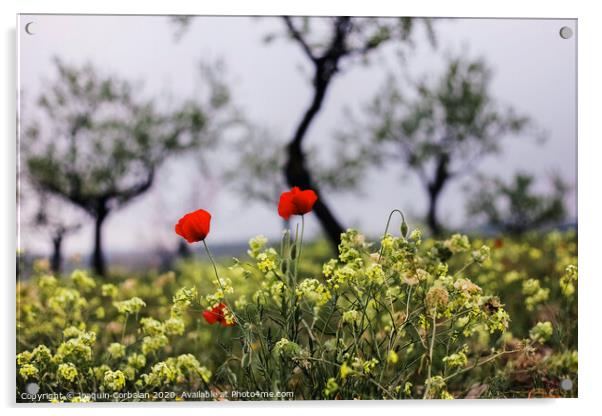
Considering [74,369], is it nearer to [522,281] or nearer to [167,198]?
[167,198]

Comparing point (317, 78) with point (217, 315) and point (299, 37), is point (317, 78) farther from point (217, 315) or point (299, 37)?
point (217, 315)

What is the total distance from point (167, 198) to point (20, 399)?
102 cm

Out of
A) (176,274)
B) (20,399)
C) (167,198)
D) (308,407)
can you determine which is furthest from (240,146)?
(20,399)

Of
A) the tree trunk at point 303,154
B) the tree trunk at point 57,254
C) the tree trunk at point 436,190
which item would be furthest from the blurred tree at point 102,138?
the tree trunk at point 436,190

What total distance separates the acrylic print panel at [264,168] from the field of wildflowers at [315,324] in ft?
0.04

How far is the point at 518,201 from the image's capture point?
3387 mm

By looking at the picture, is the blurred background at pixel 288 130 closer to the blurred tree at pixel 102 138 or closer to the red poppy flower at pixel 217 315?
the blurred tree at pixel 102 138

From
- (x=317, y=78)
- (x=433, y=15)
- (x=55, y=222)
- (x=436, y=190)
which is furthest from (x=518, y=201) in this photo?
(x=55, y=222)

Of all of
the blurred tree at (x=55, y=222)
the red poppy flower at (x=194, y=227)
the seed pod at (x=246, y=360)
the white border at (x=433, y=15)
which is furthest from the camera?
the blurred tree at (x=55, y=222)

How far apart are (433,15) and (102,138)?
1.54 meters

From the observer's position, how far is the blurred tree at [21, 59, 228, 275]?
3211 millimetres

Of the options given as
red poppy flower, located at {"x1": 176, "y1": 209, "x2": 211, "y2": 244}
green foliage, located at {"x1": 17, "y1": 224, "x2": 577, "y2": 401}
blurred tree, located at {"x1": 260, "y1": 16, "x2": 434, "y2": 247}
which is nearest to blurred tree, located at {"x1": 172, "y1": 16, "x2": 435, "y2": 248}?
blurred tree, located at {"x1": 260, "y1": 16, "x2": 434, "y2": 247}

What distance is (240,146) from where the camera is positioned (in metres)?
3.30

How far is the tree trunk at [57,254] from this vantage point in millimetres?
3246
